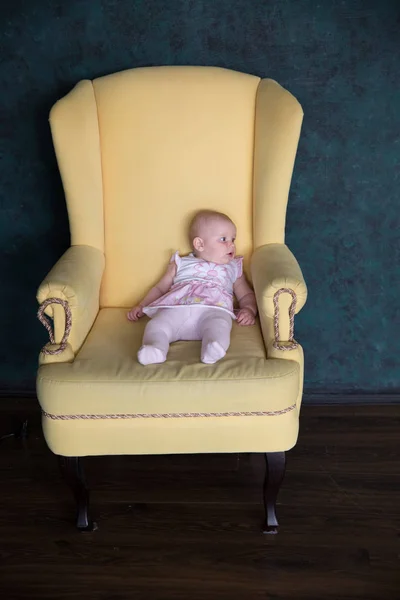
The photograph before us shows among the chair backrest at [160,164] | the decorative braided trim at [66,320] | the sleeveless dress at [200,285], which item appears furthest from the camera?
the chair backrest at [160,164]

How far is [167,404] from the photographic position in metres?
1.81

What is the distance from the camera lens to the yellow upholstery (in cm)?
185

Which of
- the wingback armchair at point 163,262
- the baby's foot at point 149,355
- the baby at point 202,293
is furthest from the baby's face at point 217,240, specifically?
the baby's foot at point 149,355

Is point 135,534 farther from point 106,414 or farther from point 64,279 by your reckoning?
point 64,279

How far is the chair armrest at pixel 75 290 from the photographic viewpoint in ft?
6.36

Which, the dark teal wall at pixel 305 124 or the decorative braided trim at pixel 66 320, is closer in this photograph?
the decorative braided trim at pixel 66 320

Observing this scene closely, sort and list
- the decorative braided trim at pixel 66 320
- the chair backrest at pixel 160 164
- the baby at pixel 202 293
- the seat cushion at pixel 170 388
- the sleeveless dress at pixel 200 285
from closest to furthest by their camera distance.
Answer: the seat cushion at pixel 170 388 → the decorative braided trim at pixel 66 320 → the baby at pixel 202 293 → the sleeveless dress at pixel 200 285 → the chair backrest at pixel 160 164

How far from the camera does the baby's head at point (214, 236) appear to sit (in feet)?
7.20

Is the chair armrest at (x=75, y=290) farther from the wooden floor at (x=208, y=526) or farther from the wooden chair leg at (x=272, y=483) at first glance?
the wooden chair leg at (x=272, y=483)

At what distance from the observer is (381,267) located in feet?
8.41

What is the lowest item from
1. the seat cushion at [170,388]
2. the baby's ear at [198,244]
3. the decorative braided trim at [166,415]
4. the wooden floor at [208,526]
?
the wooden floor at [208,526]

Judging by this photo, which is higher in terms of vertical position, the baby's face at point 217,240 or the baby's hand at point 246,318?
the baby's face at point 217,240

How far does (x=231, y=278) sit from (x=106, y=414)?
2.23 feet

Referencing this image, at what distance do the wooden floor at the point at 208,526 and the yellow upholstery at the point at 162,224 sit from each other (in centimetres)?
32
